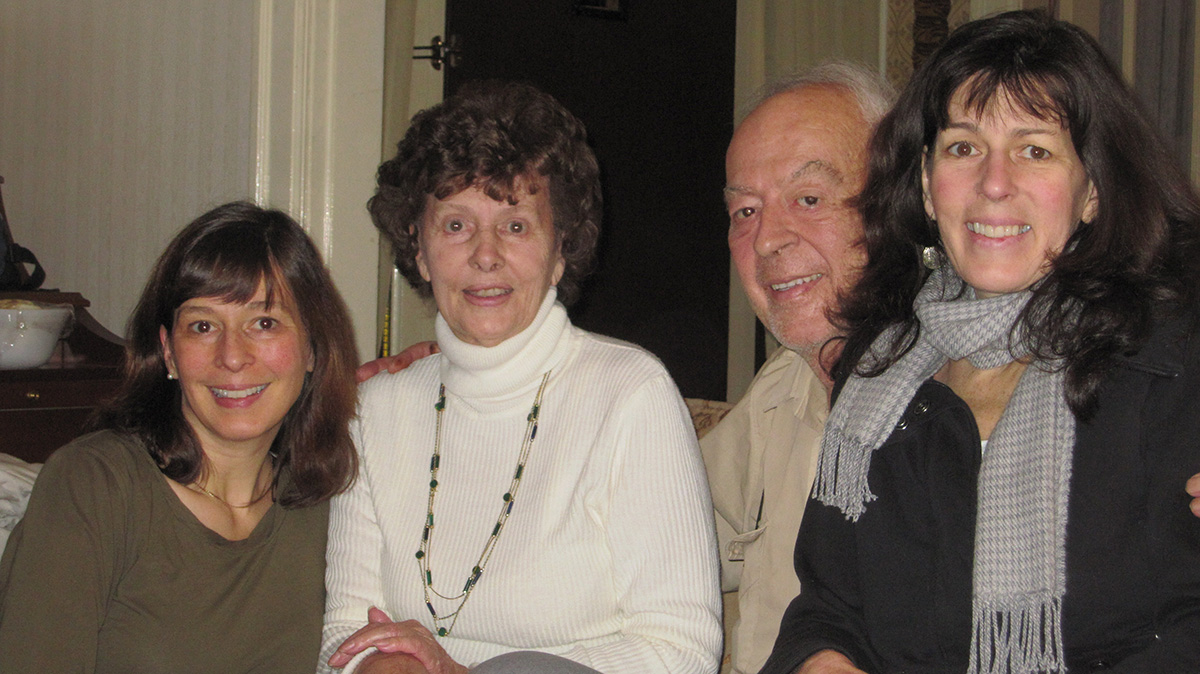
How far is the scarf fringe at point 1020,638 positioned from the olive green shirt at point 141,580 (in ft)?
3.33

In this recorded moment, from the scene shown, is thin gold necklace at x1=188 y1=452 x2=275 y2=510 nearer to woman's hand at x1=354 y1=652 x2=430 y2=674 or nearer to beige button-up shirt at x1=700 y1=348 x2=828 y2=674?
woman's hand at x1=354 y1=652 x2=430 y2=674

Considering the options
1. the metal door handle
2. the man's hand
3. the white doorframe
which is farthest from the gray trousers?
the metal door handle

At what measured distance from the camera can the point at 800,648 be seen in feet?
4.32

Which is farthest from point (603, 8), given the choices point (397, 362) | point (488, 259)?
point (488, 259)

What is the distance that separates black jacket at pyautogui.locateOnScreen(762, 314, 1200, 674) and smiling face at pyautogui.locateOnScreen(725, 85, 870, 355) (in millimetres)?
371

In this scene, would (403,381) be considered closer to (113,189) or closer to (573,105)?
(113,189)

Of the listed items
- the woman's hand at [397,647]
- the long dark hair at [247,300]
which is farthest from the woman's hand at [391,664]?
the long dark hair at [247,300]

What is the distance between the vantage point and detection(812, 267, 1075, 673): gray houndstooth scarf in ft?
3.71

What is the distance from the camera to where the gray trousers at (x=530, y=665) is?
123 cm

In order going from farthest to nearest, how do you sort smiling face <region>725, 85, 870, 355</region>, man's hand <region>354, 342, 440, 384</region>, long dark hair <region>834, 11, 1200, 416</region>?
man's hand <region>354, 342, 440, 384</region>
smiling face <region>725, 85, 870, 355</region>
long dark hair <region>834, 11, 1200, 416</region>

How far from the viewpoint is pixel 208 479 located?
1.55 metres

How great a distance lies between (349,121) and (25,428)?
103 cm

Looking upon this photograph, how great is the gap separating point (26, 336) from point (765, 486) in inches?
67.0

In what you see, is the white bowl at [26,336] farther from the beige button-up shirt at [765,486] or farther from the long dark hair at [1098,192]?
the long dark hair at [1098,192]
